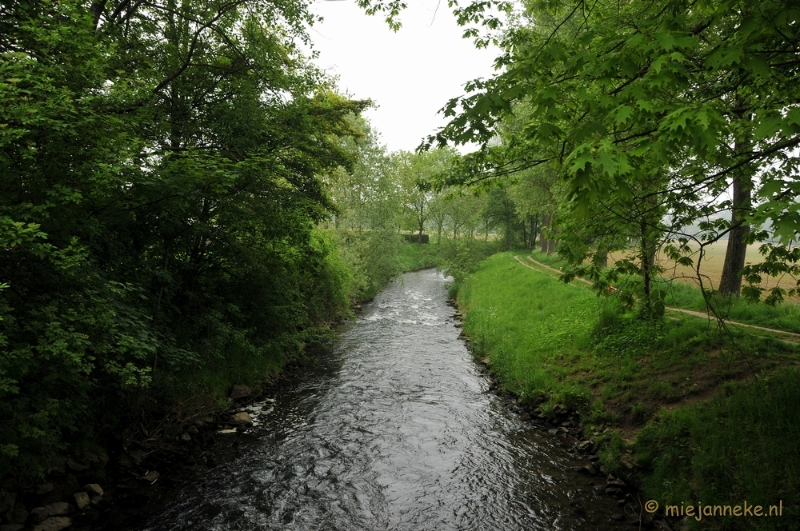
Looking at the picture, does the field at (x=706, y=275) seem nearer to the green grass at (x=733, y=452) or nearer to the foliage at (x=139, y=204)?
the green grass at (x=733, y=452)

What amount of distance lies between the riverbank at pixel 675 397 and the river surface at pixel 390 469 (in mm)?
1120

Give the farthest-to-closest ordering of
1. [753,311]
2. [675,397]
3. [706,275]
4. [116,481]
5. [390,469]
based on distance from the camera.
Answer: [753,311]
[706,275]
[675,397]
[390,469]
[116,481]

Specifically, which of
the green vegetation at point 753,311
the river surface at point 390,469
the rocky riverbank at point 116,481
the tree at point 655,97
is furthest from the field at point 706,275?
the rocky riverbank at point 116,481

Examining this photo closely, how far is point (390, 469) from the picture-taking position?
7.91 meters

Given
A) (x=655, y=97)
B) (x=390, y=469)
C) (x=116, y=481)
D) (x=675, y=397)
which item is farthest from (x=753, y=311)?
(x=116, y=481)

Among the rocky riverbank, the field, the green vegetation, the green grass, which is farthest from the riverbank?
the rocky riverbank

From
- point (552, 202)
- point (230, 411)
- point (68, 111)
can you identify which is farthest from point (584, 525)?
point (552, 202)

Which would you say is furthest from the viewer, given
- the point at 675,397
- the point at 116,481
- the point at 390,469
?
the point at 675,397

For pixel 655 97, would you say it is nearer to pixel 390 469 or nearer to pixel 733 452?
pixel 733 452

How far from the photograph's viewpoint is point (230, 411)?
10.2 meters

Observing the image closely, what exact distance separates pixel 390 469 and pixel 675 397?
6.08 metres

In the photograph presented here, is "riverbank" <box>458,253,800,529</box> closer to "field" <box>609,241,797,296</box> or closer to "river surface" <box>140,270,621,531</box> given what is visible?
Answer: "river surface" <box>140,270,621,531</box>

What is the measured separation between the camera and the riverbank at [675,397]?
19.1 ft

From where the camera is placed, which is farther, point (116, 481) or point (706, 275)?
point (706, 275)
